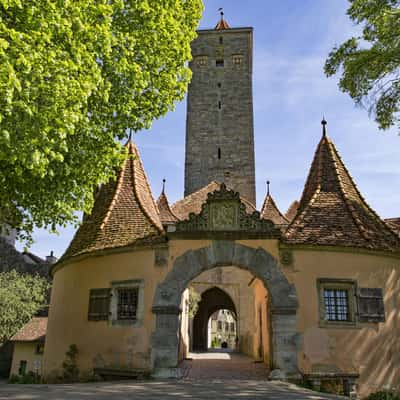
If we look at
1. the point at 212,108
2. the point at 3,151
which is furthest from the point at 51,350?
the point at 212,108

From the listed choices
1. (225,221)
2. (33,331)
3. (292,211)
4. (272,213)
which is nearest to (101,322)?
(225,221)

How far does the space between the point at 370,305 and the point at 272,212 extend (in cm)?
1154

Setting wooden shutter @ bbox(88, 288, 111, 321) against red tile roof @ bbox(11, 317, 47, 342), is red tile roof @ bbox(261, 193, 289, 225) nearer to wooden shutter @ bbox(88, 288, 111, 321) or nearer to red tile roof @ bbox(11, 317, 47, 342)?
wooden shutter @ bbox(88, 288, 111, 321)

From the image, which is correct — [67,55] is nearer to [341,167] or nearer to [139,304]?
[139,304]

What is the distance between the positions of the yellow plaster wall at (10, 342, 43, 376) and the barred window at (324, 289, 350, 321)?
805 inches

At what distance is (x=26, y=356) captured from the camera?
27266mm

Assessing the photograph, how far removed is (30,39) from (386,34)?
9.09 metres

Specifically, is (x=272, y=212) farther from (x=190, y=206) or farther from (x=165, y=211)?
(x=165, y=211)

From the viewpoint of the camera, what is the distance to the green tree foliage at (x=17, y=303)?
29.3 m

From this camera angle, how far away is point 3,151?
7.48 m

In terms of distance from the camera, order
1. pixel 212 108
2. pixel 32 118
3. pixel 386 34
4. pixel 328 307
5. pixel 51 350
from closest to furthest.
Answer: pixel 32 118, pixel 328 307, pixel 386 34, pixel 51 350, pixel 212 108

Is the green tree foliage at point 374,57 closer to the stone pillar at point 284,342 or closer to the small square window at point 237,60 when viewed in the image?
the stone pillar at point 284,342

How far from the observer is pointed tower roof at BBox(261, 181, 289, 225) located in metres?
21.6

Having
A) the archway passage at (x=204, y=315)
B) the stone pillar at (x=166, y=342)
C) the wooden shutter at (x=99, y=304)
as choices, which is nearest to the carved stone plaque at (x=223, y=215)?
the stone pillar at (x=166, y=342)
